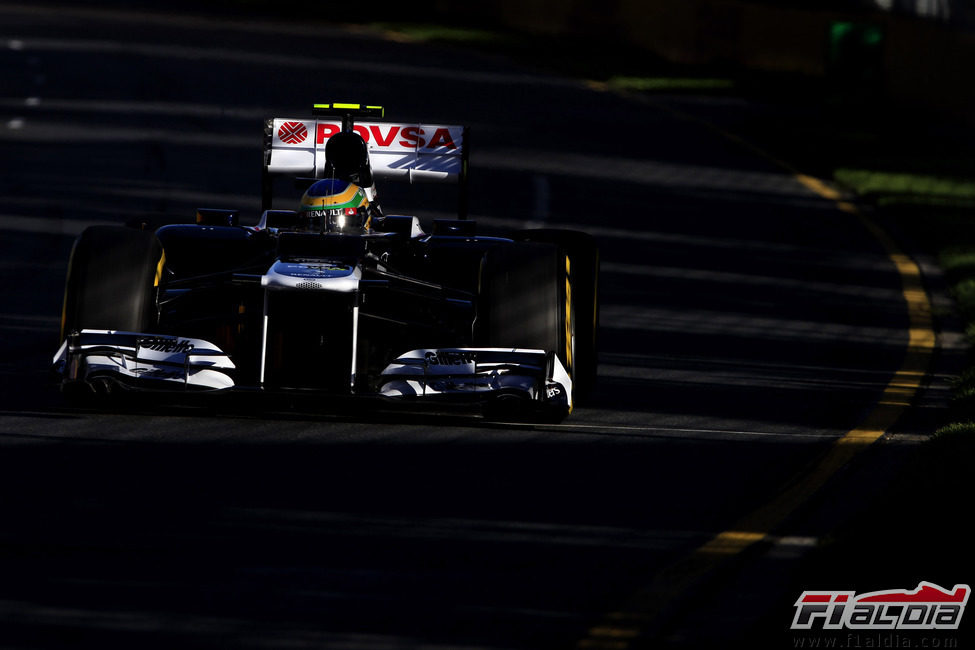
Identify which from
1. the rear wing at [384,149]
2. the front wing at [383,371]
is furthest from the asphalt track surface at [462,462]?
the rear wing at [384,149]

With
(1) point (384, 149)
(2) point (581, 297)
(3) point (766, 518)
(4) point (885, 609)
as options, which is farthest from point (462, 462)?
→ (1) point (384, 149)

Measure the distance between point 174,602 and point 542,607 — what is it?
1250 mm

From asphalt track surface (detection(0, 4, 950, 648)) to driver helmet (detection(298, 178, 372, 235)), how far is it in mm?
1207

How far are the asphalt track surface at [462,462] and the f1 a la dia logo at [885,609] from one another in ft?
0.39

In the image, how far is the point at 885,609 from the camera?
645 cm

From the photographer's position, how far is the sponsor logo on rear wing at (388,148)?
11703 mm

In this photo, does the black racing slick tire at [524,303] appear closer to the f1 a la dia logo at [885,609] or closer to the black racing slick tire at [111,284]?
the black racing slick tire at [111,284]

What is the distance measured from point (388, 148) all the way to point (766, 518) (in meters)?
4.78

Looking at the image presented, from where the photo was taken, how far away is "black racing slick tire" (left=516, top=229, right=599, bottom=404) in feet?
33.1

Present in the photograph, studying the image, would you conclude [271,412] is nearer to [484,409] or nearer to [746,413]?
[484,409]

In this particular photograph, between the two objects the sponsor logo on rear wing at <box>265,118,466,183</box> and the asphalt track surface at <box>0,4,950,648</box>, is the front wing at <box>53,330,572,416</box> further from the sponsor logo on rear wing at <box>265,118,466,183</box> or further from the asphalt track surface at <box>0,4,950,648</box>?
the sponsor logo on rear wing at <box>265,118,466,183</box>

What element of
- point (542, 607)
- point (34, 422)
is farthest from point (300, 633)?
point (34, 422)

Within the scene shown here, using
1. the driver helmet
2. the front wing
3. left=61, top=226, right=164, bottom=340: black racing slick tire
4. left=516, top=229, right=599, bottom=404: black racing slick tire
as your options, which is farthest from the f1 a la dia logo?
the driver helmet

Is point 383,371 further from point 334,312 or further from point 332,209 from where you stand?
point 332,209
